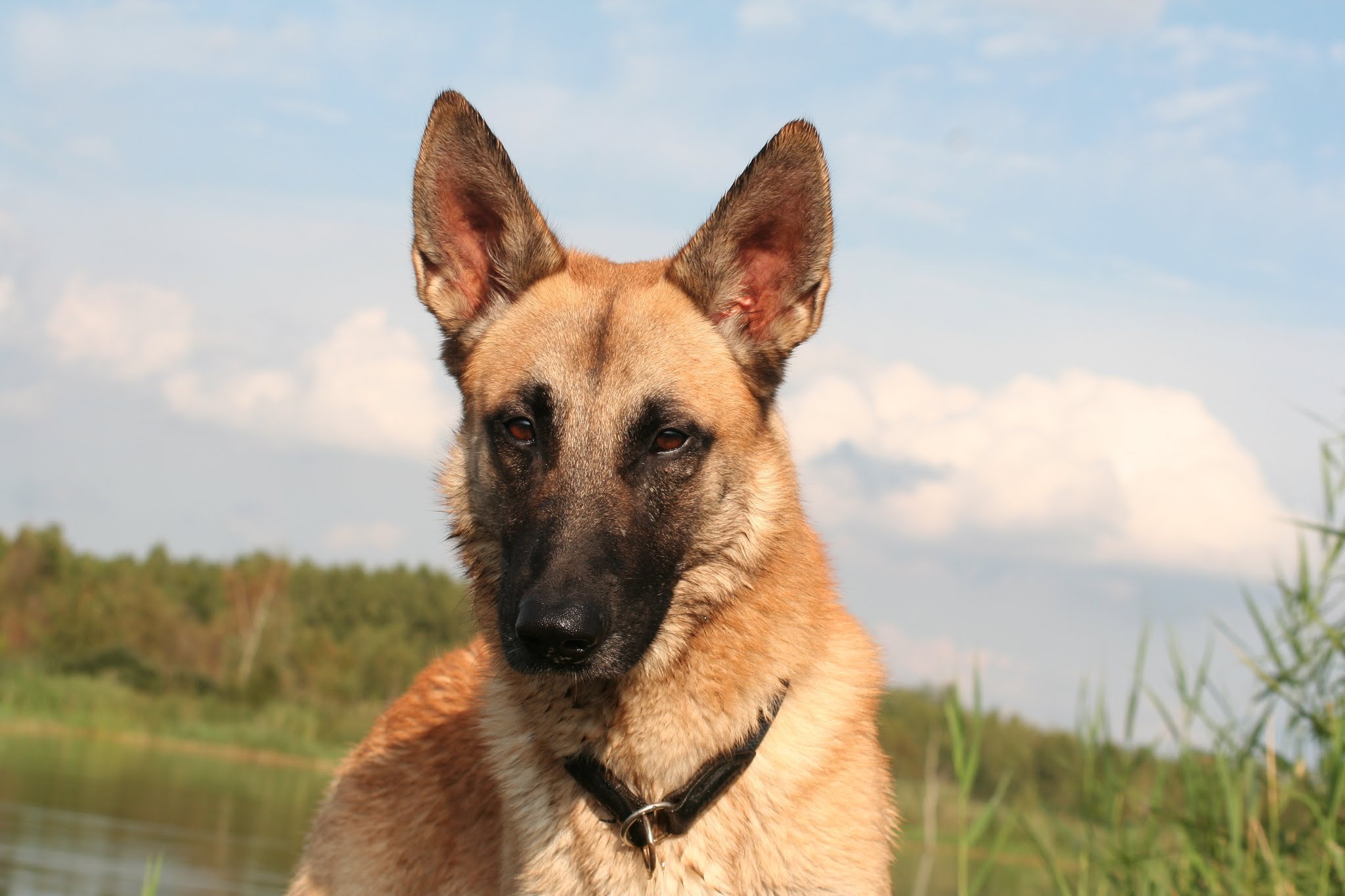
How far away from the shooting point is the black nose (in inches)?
145

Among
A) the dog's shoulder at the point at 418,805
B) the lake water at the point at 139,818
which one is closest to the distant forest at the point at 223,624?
the lake water at the point at 139,818

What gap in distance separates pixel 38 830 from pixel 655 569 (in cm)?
3785

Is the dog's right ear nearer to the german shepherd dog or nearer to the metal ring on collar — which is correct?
the german shepherd dog

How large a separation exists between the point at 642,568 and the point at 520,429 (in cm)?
71

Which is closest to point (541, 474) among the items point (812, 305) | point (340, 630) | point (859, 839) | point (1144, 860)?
point (812, 305)

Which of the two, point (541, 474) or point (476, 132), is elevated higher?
point (476, 132)

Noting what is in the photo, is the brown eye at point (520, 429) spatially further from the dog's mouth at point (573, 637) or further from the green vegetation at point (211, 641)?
the green vegetation at point (211, 641)

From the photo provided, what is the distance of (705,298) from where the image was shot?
4.65 metres

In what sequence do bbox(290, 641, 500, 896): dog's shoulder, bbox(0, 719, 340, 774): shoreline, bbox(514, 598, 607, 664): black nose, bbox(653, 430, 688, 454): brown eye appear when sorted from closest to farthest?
1. bbox(514, 598, 607, 664): black nose
2. bbox(653, 430, 688, 454): brown eye
3. bbox(290, 641, 500, 896): dog's shoulder
4. bbox(0, 719, 340, 774): shoreline

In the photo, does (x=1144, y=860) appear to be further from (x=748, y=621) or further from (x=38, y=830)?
(x=38, y=830)

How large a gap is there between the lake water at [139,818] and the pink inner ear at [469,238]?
66.6 feet

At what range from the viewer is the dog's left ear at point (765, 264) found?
173 inches

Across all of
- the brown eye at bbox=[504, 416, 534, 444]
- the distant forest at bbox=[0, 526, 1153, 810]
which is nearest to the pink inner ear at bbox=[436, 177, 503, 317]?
the brown eye at bbox=[504, 416, 534, 444]

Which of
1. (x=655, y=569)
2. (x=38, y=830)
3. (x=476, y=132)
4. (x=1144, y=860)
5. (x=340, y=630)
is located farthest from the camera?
(x=340, y=630)
